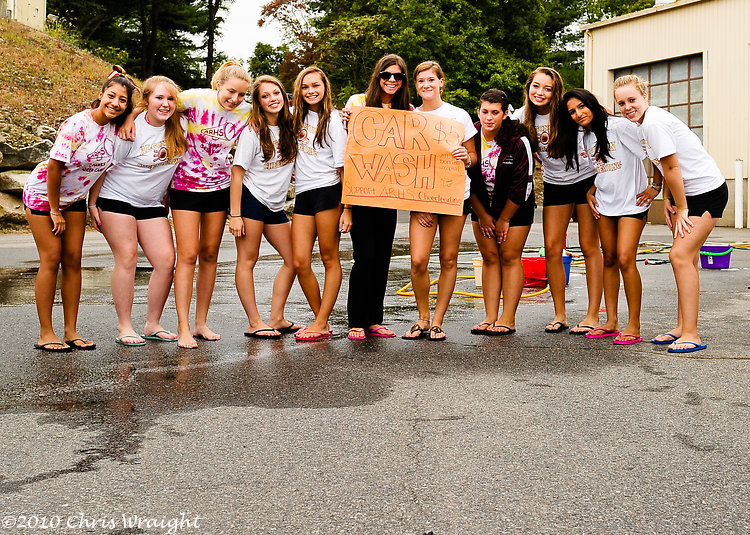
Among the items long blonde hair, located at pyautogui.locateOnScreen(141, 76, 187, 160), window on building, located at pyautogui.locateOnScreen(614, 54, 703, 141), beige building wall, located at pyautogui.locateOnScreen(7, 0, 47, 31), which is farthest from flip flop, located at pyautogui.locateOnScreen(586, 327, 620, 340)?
beige building wall, located at pyautogui.locateOnScreen(7, 0, 47, 31)

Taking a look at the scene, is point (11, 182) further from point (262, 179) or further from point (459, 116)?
point (459, 116)

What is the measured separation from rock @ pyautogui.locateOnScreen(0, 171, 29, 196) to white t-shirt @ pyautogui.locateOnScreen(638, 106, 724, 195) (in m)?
21.2

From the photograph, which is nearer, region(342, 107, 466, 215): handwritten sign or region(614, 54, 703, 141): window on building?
region(342, 107, 466, 215): handwritten sign

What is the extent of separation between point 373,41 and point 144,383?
1532 inches

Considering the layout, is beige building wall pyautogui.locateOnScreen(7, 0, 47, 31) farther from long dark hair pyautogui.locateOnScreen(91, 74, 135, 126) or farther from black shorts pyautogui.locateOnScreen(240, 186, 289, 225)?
black shorts pyautogui.locateOnScreen(240, 186, 289, 225)

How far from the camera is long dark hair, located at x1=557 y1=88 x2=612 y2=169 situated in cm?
657

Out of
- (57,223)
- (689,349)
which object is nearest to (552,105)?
(689,349)

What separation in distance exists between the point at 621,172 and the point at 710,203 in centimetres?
69

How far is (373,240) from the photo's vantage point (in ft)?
22.3

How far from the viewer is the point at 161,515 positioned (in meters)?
3.15

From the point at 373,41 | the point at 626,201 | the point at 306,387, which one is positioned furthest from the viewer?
the point at 373,41

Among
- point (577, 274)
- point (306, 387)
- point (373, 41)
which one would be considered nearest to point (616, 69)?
point (373, 41)

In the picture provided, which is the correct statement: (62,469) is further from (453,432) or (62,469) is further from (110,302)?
(110,302)

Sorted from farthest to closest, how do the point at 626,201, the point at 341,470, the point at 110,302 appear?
the point at 110,302 → the point at 626,201 → the point at 341,470
